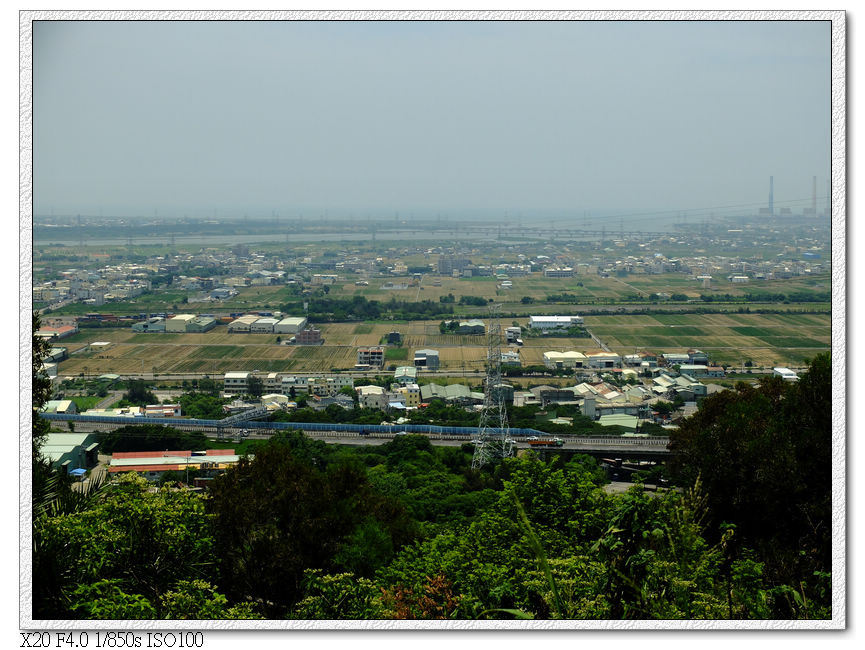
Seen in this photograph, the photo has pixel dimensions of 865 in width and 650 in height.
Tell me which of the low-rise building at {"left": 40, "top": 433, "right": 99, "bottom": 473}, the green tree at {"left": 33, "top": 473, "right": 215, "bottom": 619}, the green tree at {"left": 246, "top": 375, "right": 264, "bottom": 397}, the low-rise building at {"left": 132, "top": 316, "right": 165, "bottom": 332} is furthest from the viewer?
the low-rise building at {"left": 132, "top": 316, "right": 165, "bottom": 332}

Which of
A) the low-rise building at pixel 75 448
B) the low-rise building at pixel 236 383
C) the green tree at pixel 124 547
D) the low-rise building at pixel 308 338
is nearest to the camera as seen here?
the green tree at pixel 124 547

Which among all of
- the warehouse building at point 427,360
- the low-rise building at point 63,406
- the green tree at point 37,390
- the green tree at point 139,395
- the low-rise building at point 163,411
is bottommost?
the low-rise building at point 163,411

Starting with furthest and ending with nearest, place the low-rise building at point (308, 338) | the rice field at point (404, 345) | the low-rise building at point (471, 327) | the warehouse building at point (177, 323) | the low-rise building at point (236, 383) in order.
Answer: the warehouse building at point (177, 323)
the low-rise building at point (471, 327)
the low-rise building at point (308, 338)
the rice field at point (404, 345)
the low-rise building at point (236, 383)

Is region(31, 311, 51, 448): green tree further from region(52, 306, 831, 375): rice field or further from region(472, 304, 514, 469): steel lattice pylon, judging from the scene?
region(52, 306, 831, 375): rice field

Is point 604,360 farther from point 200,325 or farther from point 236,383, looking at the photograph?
point 200,325

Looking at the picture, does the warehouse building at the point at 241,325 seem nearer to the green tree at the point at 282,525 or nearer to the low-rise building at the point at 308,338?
the low-rise building at the point at 308,338

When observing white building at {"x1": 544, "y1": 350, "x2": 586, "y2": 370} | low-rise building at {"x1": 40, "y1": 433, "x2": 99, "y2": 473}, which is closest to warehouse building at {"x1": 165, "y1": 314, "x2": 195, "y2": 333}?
white building at {"x1": 544, "y1": 350, "x2": 586, "y2": 370}

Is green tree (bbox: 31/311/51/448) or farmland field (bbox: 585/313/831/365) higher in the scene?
green tree (bbox: 31/311/51/448)

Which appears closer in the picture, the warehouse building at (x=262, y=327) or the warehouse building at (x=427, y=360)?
the warehouse building at (x=427, y=360)

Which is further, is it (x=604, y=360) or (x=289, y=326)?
(x=289, y=326)

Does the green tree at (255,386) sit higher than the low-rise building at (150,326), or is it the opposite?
the low-rise building at (150,326)

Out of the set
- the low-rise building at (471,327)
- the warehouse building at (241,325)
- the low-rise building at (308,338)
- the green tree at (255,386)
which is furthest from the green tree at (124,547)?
the warehouse building at (241,325)

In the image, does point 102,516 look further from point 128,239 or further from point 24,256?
point 128,239

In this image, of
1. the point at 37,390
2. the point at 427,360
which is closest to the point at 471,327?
the point at 427,360
